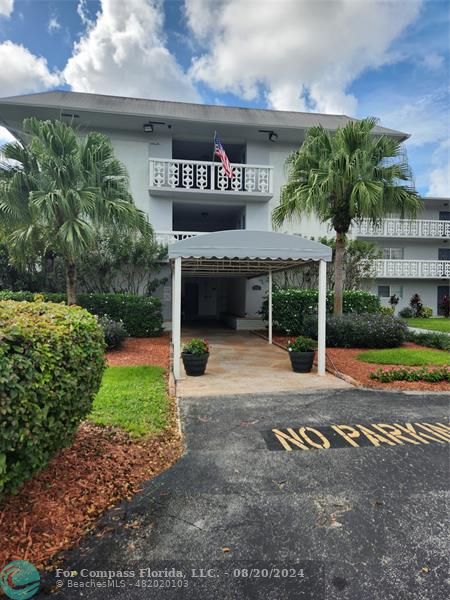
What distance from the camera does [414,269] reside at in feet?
67.6

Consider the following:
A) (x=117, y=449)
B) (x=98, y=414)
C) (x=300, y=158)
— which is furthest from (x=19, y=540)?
(x=300, y=158)

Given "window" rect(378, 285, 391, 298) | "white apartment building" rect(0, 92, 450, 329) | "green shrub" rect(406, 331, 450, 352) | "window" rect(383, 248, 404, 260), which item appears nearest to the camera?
"green shrub" rect(406, 331, 450, 352)

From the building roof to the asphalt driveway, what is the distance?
15.2 meters

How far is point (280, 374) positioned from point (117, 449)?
4597mm

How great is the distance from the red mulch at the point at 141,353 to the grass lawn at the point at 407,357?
5418mm

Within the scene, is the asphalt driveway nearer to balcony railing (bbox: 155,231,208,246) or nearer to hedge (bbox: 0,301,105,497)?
hedge (bbox: 0,301,105,497)

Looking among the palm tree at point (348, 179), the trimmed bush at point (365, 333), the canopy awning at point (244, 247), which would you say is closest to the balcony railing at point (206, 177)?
the palm tree at point (348, 179)

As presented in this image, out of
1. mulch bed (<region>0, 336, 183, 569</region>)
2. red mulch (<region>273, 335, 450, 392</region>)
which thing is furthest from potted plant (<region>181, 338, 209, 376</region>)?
red mulch (<region>273, 335, 450, 392</region>)

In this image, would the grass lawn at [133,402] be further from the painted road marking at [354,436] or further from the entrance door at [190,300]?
the entrance door at [190,300]

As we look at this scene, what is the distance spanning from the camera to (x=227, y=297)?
71.1 feet

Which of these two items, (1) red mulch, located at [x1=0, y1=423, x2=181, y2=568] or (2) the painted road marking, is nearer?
(1) red mulch, located at [x1=0, y1=423, x2=181, y2=568]

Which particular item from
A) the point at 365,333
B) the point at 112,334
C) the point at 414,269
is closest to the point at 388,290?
the point at 414,269

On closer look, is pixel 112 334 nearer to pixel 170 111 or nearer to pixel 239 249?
pixel 239 249

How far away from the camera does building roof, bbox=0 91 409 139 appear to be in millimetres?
15273
